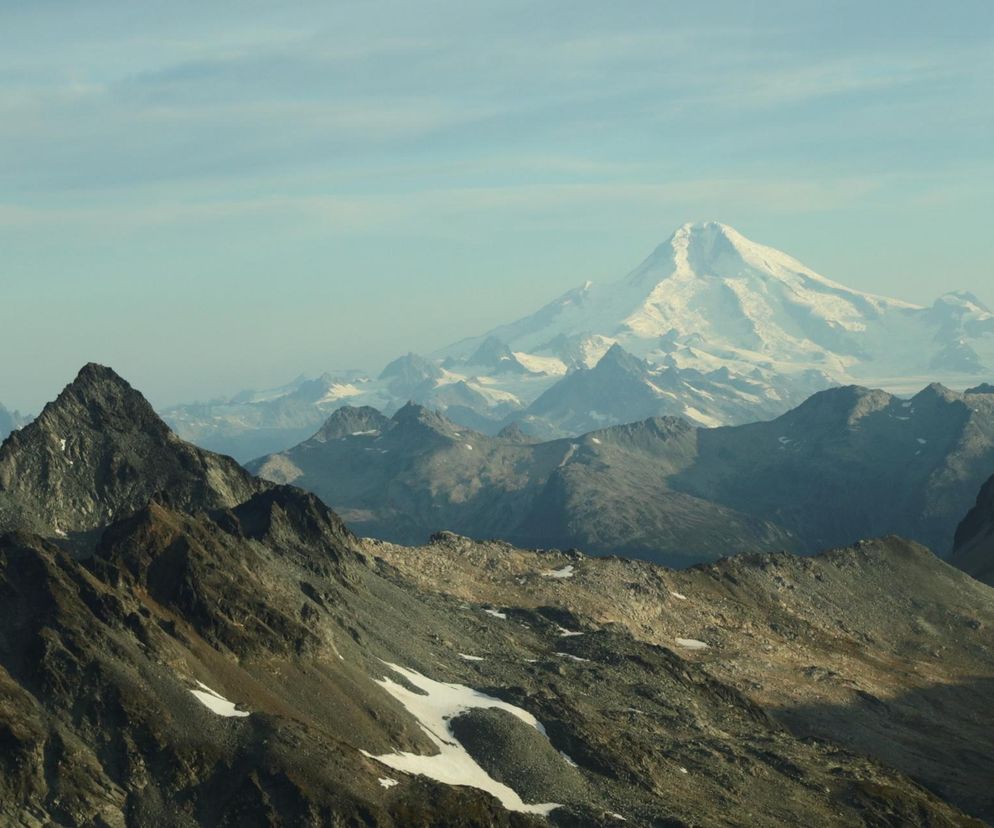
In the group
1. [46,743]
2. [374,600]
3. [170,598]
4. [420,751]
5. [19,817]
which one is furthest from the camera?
[374,600]

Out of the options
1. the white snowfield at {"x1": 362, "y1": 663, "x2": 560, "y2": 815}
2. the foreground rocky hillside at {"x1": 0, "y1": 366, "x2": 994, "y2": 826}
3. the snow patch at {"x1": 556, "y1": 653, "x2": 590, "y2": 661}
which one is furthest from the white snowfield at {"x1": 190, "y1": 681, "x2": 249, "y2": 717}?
the snow patch at {"x1": 556, "y1": 653, "x2": 590, "y2": 661}

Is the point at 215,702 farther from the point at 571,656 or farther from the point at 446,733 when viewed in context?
the point at 571,656

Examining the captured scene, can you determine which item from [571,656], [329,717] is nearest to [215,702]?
[329,717]

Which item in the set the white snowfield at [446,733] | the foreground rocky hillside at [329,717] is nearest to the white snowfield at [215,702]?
the foreground rocky hillside at [329,717]

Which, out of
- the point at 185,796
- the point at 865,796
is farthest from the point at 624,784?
the point at 185,796

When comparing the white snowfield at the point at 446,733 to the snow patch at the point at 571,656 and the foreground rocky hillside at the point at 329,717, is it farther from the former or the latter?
the snow patch at the point at 571,656

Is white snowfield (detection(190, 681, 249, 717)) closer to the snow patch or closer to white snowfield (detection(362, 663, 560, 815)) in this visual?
white snowfield (detection(362, 663, 560, 815))

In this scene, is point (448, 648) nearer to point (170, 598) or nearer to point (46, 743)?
point (170, 598)
